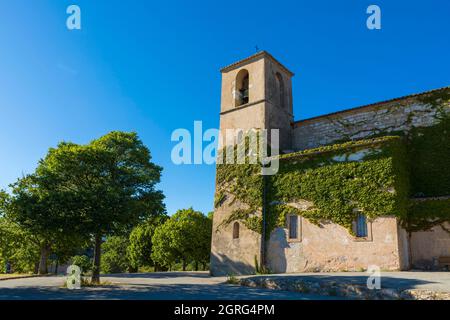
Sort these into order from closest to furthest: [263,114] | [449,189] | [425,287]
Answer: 1. [425,287]
2. [449,189]
3. [263,114]

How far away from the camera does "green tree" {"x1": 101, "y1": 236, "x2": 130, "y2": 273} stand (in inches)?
1997

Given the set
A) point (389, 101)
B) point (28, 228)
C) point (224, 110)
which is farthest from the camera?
point (224, 110)

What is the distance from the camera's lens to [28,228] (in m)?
15.0

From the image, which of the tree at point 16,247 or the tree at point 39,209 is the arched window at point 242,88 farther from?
the tree at point 16,247

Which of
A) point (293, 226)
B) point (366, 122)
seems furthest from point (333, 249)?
point (366, 122)

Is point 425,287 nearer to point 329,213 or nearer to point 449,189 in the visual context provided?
point 329,213

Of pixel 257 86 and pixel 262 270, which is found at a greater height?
pixel 257 86

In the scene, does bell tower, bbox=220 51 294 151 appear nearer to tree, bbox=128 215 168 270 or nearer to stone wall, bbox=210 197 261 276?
stone wall, bbox=210 197 261 276

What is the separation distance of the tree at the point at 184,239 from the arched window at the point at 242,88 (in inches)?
692

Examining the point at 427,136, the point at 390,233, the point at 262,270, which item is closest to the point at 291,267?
the point at 262,270

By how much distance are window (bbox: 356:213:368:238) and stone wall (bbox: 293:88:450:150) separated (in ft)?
19.7

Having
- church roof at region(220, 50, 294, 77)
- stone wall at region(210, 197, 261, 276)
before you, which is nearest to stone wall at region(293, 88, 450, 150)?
church roof at region(220, 50, 294, 77)

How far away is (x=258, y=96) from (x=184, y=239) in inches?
777

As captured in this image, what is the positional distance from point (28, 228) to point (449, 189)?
65.6ft
